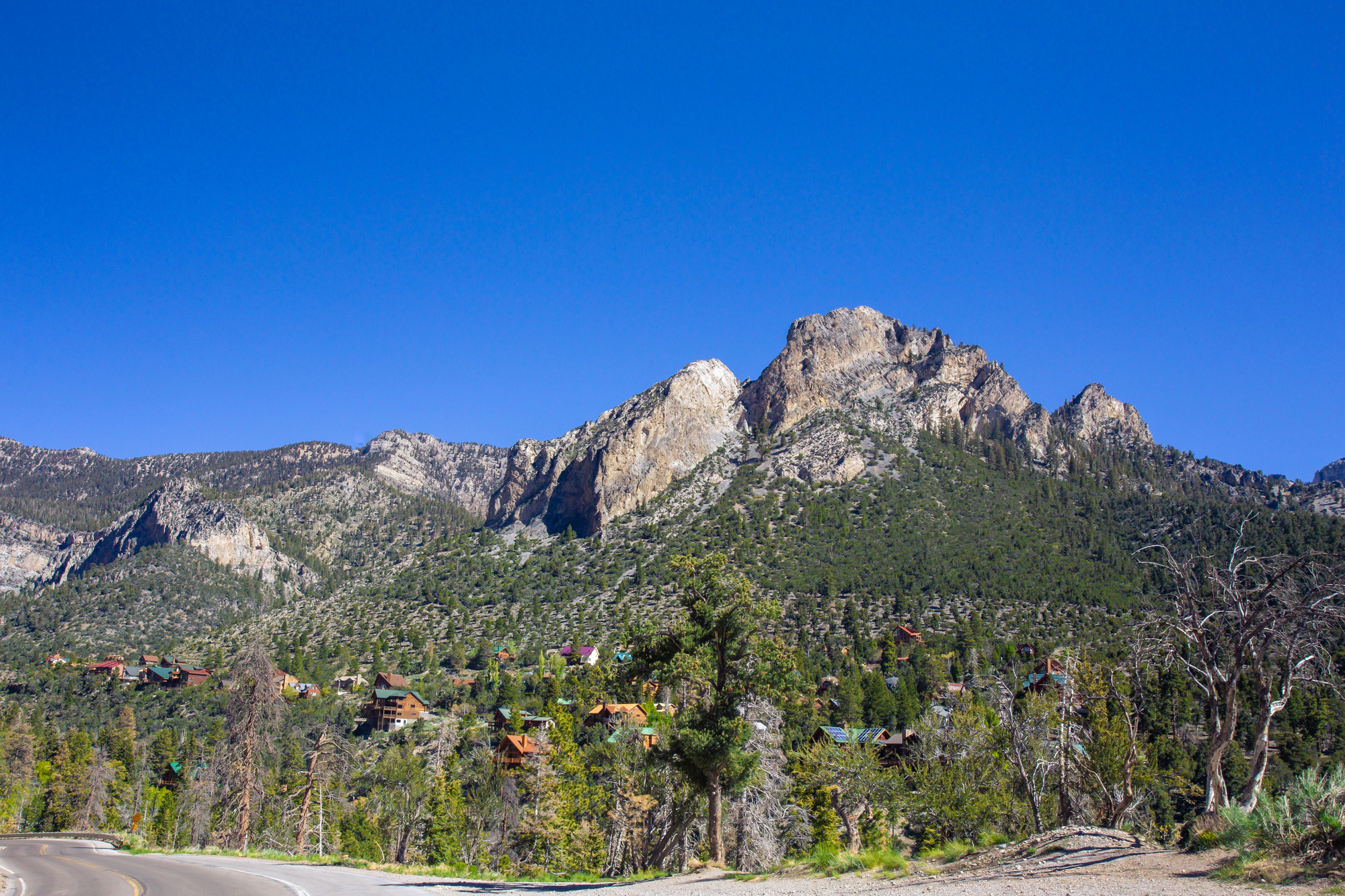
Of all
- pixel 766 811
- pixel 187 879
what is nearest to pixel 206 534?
pixel 766 811

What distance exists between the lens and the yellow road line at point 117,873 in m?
17.6

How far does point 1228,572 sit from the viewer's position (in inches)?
598

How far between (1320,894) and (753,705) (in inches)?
644

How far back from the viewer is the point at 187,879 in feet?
63.5

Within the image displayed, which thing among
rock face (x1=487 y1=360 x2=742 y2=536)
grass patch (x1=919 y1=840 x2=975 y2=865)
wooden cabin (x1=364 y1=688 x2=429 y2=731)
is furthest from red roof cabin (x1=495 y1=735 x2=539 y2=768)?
rock face (x1=487 y1=360 x2=742 y2=536)

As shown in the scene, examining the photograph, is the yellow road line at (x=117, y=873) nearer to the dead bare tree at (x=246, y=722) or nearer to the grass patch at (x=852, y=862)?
the dead bare tree at (x=246, y=722)

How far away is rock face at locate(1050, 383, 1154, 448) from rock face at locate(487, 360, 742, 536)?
68.9 m

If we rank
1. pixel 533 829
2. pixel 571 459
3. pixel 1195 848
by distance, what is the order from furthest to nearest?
pixel 571 459 → pixel 533 829 → pixel 1195 848

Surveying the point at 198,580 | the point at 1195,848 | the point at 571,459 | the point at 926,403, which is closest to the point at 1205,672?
the point at 1195,848

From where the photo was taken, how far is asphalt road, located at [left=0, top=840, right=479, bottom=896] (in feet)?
55.6

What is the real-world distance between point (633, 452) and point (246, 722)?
396 ft

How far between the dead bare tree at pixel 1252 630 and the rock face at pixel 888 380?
132m

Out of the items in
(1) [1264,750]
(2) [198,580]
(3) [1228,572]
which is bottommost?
(1) [1264,750]

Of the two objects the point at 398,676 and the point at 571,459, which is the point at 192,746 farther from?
the point at 571,459
